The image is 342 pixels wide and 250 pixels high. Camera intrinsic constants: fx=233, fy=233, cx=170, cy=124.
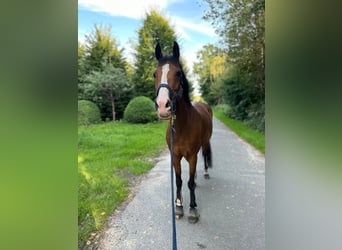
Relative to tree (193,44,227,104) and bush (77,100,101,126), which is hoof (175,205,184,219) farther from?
bush (77,100,101,126)

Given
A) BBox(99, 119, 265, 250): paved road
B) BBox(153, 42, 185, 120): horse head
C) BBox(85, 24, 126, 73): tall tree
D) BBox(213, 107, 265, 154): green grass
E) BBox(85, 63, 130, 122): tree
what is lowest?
BBox(99, 119, 265, 250): paved road

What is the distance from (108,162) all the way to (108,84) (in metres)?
1.97

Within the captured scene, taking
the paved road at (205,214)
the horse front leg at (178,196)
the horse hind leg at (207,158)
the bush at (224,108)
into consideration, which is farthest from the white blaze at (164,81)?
the bush at (224,108)

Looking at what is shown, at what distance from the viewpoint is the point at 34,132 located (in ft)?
1.68

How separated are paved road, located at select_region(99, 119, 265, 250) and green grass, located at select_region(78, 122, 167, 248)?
0.13 metres

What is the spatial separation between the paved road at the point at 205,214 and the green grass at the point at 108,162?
0.13 m

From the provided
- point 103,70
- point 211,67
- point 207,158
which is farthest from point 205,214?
point 103,70

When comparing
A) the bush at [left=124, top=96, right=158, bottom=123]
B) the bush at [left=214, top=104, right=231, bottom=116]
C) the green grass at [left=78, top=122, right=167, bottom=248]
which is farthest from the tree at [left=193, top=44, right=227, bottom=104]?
the green grass at [left=78, top=122, right=167, bottom=248]

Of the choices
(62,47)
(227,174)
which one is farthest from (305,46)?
(227,174)

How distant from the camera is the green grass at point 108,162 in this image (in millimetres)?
1726

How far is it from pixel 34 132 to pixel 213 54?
3.34m

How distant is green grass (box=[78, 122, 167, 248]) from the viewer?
5.66 ft

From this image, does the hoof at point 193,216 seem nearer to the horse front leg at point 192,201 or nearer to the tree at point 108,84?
the horse front leg at point 192,201

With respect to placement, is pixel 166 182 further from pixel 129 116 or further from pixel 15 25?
pixel 15 25
